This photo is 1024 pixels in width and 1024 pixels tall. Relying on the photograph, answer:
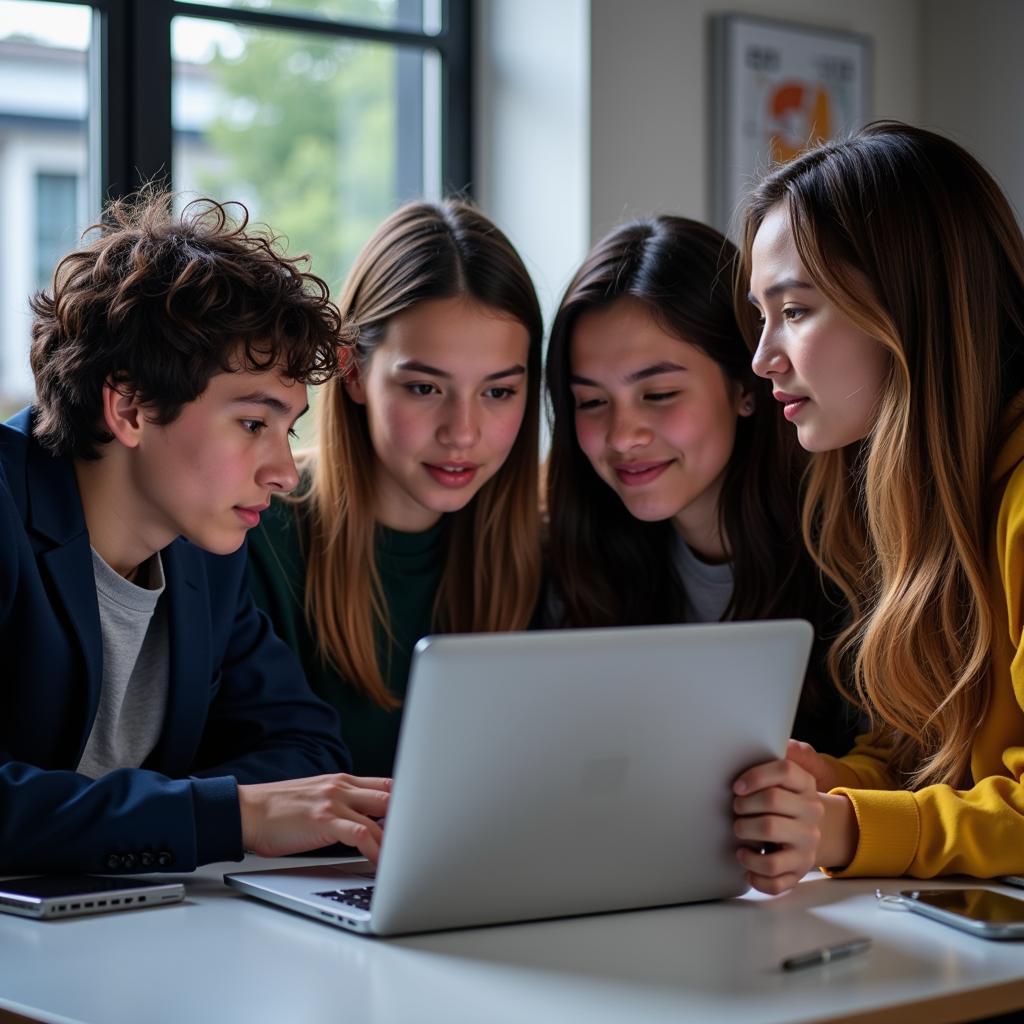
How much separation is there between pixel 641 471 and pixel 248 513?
62cm

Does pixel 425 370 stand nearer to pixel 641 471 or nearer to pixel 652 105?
pixel 641 471

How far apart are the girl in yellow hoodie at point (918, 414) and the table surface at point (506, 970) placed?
0.27 meters

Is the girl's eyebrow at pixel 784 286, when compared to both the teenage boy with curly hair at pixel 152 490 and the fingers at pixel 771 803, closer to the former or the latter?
the teenage boy with curly hair at pixel 152 490

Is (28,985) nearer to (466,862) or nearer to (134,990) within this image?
(134,990)

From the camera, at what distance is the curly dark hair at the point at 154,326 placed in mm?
1647

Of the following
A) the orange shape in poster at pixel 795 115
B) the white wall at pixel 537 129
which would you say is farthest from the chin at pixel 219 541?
the orange shape in poster at pixel 795 115

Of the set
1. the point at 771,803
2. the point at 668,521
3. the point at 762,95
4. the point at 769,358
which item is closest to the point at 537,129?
the point at 762,95

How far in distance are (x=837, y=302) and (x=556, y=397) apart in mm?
588

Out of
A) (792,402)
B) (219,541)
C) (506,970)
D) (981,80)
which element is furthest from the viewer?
(981,80)

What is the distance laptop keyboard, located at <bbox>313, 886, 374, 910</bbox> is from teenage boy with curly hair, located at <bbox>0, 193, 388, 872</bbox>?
6.3 inches

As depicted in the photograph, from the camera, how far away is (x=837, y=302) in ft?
5.48

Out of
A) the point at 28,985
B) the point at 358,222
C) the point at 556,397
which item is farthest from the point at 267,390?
the point at 358,222

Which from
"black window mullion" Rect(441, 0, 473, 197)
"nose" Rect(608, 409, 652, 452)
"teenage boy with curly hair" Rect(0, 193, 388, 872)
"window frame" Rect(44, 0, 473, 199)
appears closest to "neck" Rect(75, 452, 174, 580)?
"teenage boy with curly hair" Rect(0, 193, 388, 872)

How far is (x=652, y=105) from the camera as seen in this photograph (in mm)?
3299
